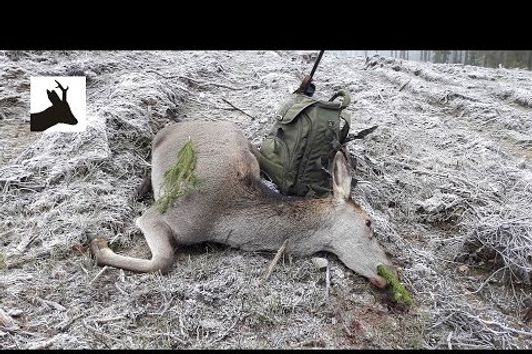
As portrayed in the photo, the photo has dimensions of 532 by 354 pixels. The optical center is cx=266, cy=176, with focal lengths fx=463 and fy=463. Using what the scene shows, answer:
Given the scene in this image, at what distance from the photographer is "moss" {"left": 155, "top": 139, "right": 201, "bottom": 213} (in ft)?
13.0

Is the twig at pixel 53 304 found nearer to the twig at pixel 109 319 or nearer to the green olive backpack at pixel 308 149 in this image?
the twig at pixel 109 319

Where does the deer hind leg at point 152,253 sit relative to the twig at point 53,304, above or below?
above

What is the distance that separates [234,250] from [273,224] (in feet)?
1.29

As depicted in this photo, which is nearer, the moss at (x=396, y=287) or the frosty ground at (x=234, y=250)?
the frosty ground at (x=234, y=250)

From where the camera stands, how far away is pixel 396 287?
11.3ft

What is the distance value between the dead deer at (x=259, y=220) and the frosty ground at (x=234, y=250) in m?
0.13

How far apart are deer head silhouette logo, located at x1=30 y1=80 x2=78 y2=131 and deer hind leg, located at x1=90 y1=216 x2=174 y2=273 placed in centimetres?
179

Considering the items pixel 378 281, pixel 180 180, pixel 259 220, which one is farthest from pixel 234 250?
pixel 378 281

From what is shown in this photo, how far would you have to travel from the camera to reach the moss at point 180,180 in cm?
396

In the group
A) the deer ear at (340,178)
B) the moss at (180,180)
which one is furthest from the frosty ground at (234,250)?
the deer ear at (340,178)

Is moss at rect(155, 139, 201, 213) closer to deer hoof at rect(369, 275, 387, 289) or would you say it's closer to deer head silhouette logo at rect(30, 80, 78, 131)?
deer head silhouette logo at rect(30, 80, 78, 131)

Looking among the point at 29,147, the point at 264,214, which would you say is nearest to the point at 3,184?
the point at 29,147

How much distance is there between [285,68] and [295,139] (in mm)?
4958

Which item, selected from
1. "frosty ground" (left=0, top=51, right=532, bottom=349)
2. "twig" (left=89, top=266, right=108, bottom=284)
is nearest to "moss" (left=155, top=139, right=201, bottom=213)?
"frosty ground" (left=0, top=51, right=532, bottom=349)
